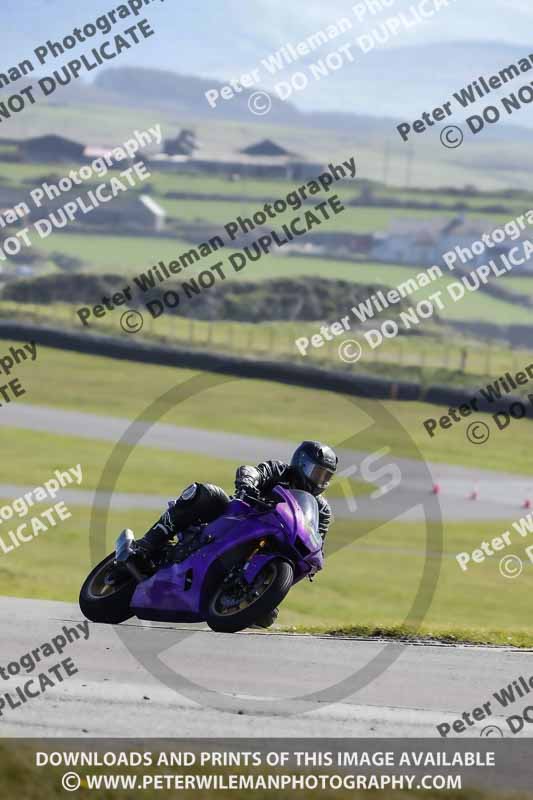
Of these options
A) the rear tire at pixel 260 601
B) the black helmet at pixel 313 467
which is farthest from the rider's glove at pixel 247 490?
the rear tire at pixel 260 601

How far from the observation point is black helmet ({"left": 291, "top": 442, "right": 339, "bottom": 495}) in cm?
1041

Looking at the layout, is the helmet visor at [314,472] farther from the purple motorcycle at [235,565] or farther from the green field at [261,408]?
the green field at [261,408]

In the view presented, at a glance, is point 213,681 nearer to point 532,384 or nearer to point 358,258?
point 532,384

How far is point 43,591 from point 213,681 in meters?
9.35

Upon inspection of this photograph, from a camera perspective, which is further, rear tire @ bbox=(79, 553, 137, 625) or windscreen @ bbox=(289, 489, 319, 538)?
rear tire @ bbox=(79, 553, 137, 625)

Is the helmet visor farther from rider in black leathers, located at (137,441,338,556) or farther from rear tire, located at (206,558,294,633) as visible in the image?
rear tire, located at (206,558,294,633)

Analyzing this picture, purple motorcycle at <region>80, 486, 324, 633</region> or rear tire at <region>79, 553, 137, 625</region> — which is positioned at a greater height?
purple motorcycle at <region>80, 486, 324, 633</region>

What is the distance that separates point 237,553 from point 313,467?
104cm

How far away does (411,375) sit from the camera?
49281mm

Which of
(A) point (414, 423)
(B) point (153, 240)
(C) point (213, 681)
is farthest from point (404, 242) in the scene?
(C) point (213, 681)

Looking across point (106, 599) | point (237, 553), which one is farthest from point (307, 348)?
point (237, 553)

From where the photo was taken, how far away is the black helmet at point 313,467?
10.4 metres

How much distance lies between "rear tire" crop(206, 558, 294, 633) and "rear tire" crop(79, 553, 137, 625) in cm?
124

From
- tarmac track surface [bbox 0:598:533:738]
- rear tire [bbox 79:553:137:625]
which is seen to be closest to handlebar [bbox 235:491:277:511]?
tarmac track surface [bbox 0:598:533:738]
